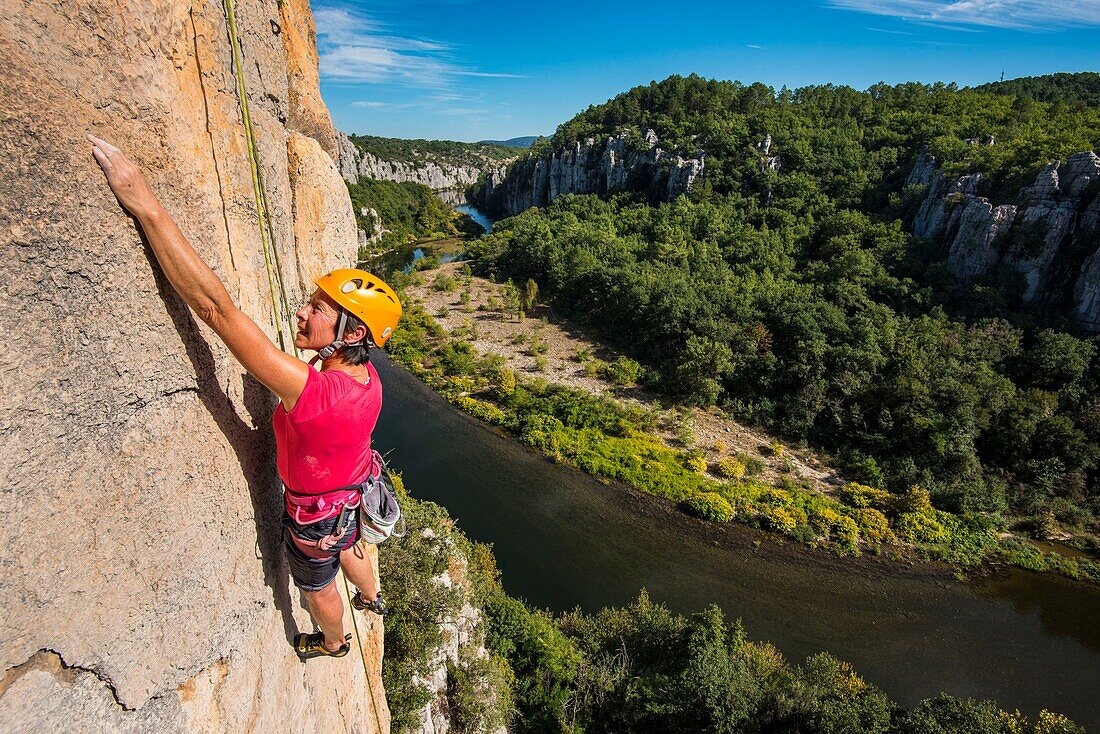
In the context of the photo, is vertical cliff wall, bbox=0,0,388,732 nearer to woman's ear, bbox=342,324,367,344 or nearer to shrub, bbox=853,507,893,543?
woman's ear, bbox=342,324,367,344

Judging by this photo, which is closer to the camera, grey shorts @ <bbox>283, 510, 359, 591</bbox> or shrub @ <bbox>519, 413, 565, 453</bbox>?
grey shorts @ <bbox>283, 510, 359, 591</bbox>

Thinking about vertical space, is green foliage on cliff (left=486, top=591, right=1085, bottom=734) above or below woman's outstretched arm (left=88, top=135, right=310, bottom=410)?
below

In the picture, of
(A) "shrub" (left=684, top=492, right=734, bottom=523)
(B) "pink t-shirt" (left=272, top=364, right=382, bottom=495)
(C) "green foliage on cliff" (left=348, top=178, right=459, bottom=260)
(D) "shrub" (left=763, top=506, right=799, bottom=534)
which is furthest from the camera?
(C) "green foliage on cliff" (left=348, top=178, right=459, bottom=260)

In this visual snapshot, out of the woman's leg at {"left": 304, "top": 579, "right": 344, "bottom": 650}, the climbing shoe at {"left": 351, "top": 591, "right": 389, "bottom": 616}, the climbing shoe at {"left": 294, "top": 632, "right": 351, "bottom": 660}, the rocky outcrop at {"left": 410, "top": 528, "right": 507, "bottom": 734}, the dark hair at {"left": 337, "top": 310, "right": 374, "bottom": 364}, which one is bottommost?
the rocky outcrop at {"left": 410, "top": 528, "right": 507, "bottom": 734}

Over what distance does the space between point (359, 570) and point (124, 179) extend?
8.01ft

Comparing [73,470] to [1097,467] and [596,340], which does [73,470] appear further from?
[596,340]

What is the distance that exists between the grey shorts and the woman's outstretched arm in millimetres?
730

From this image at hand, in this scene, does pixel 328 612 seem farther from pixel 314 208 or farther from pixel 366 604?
pixel 314 208

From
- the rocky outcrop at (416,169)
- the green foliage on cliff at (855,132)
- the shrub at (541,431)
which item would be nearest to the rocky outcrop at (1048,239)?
the green foliage on cliff at (855,132)

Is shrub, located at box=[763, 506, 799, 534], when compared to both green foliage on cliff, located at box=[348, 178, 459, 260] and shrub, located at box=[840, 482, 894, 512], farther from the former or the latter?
green foliage on cliff, located at box=[348, 178, 459, 260]

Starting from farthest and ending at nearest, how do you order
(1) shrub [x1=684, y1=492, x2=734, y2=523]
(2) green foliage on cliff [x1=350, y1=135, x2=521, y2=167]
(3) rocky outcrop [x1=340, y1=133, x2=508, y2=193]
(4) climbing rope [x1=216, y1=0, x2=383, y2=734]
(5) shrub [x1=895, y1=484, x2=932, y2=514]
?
(2) green foliage on cliff [x1=350, y1=135, x2=521, y2=167], (3) rocky outcrop [x1=340, y1=133, x2=508, y2=193], (5) shrub [x1=895, y1=484, x2=932, y2=514], (1) shrub [x1=684, y1=492, x2=734, y2=523], (4) climbing rope [x1=216, y1=0, x2=383, y2=734]

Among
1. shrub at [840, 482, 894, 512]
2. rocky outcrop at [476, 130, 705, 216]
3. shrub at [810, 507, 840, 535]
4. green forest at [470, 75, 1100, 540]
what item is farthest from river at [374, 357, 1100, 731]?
rocky outcrop at [476, 130, 705, 216]

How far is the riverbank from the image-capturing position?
58.6 ft

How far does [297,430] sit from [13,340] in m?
0.98
